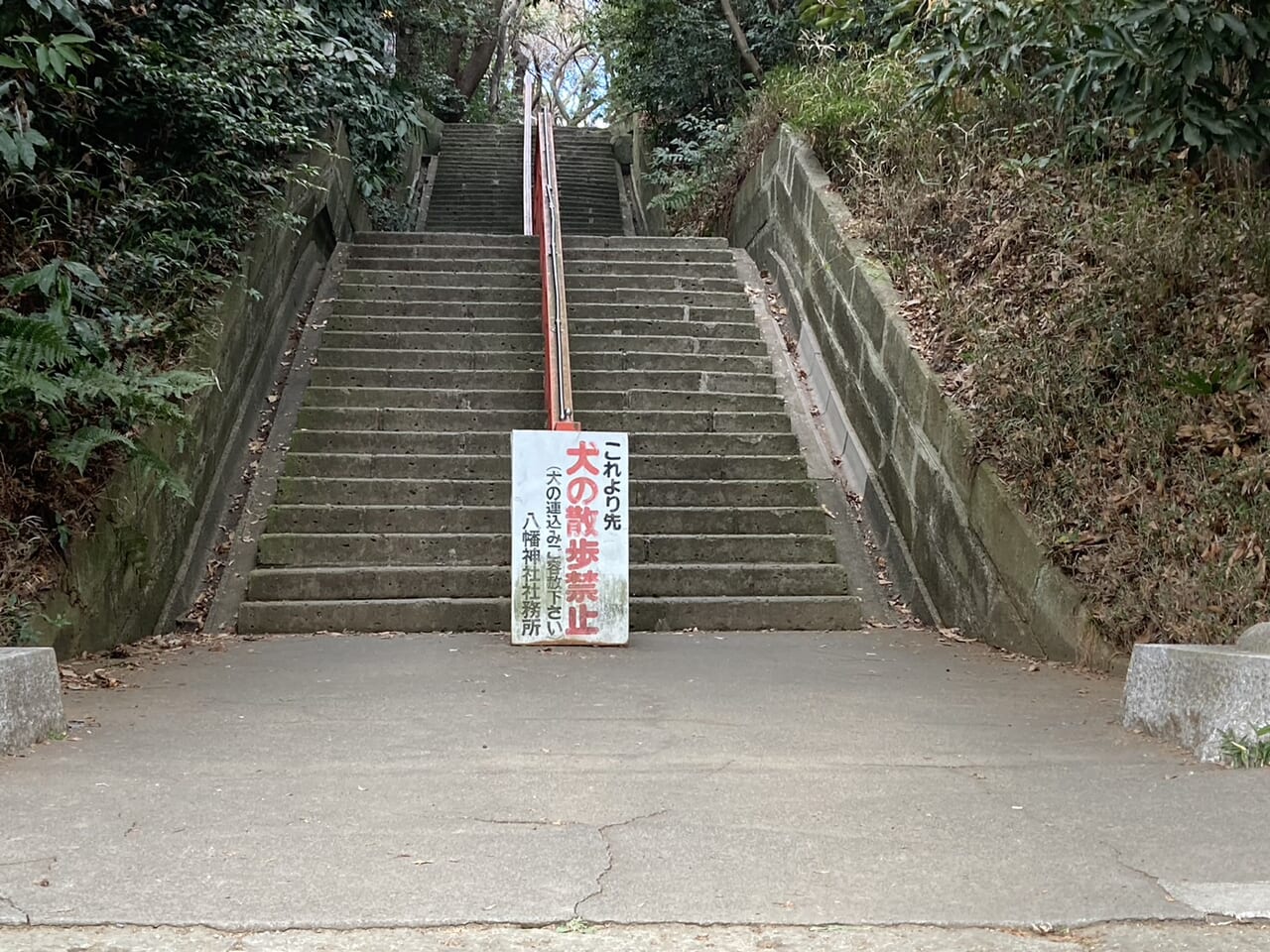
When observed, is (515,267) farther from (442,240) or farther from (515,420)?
(515,420)

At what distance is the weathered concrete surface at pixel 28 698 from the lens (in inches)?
130

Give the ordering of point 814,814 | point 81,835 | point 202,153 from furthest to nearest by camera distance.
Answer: point 202,153, point 814,814, point 81,835

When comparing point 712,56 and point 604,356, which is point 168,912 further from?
point 712,56

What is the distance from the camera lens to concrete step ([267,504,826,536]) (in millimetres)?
6766

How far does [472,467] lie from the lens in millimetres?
7297

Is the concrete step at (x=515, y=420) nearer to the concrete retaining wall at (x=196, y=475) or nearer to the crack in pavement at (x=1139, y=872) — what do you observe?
the concrete retaining wall at (x=196, y=475)

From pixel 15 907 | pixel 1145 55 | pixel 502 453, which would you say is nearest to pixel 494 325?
pixel 502 453

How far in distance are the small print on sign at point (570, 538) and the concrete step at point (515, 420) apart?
6.71ft

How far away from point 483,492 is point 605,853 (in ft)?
15.3

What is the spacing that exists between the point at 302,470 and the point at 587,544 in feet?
8.08

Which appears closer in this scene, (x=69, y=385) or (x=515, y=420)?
(x=69, y=385)

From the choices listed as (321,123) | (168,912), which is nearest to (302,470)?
(321,123)

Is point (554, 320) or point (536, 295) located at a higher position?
point (536, 295)

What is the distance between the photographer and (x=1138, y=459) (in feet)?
17.4
